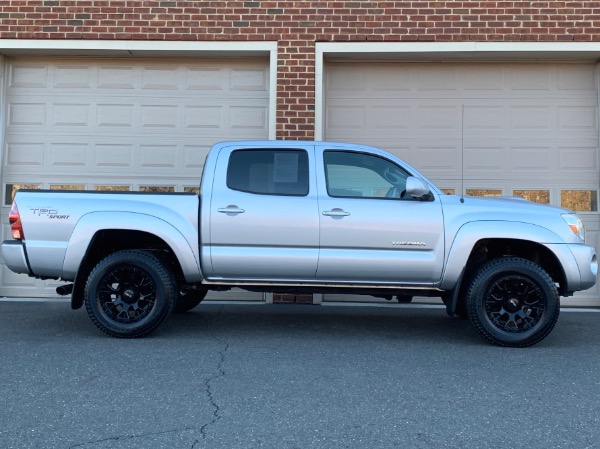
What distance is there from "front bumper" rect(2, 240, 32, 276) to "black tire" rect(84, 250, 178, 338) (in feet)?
2.07

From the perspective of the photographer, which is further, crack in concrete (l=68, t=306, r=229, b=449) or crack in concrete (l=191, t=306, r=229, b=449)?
crack in concrete (l=191, t=306, r=229, b=449)

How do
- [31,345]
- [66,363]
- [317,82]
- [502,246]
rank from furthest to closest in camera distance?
[317,82]
[502,246]
[31,345]
[66,363]

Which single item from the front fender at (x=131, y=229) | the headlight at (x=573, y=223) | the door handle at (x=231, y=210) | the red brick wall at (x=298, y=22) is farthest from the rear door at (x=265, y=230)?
the red brick wall at (x=298, y=22)

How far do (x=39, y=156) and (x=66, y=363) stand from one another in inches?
199

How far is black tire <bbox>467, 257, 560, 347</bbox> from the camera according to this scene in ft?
17.9

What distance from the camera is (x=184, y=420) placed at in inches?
137

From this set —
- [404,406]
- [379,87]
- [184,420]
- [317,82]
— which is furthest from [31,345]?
[379,87]

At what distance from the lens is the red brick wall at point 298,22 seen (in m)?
8.55

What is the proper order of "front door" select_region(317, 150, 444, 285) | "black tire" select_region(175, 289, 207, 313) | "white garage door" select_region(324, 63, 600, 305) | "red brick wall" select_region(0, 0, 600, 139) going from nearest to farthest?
1. "front door" select_region(317, 150, 444, 285)
2. "black tire" select_region(175, 289, 207, 313)
3. "red brick wall" select_region(0, 0, 600, 139)
4. "white garage door" select_region(324, 63, 600, 305)

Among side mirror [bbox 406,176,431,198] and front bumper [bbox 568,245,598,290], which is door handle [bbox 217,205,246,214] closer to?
side mirror [bbox 406,176,431,198]

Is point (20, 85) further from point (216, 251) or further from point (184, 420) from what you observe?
point (184, 420)

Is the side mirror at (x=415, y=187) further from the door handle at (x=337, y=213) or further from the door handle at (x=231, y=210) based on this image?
the door handle at (x=231, y=210)

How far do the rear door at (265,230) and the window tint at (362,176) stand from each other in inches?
9.2

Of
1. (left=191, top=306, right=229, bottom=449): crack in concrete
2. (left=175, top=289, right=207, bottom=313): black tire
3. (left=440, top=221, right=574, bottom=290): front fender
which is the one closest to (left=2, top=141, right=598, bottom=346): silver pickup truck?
(left=440, top=221, right=574, bottom=290): front fender
